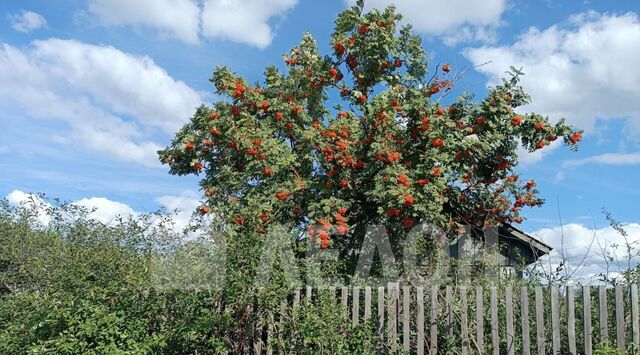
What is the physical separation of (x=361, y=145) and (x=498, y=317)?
158 inches

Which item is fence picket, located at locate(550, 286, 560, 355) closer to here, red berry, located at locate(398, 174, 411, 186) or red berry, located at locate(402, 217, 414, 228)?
red berry, located at locate(398, 174, 411, 186)

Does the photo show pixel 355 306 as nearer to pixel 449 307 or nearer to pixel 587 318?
pixel 449 307

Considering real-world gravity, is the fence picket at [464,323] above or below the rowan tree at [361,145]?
below

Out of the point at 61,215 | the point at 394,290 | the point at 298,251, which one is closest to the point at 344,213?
the point at 298,251

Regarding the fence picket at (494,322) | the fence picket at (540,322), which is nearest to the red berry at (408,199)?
the fence picket at (494,322)

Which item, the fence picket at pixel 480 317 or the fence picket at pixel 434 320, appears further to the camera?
the fence picket at pixel 434 320

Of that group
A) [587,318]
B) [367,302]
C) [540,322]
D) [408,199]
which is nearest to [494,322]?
[540,322]

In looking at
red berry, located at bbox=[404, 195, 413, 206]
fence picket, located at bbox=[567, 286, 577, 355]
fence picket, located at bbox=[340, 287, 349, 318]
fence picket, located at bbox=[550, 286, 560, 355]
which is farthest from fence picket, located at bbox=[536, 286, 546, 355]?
red berry, located at bbox=[404, 195, 413, 206]

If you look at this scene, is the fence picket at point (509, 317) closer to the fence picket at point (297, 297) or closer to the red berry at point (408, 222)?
the fence picket at point (297, 297)

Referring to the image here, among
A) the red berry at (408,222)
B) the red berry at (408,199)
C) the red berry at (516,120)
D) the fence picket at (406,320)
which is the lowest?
the fence picket at (406,320)

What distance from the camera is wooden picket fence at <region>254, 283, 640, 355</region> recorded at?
224 inches

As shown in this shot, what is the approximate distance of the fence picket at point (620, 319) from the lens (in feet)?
18.4

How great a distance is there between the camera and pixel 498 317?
6.20 m

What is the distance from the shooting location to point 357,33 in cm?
1062
